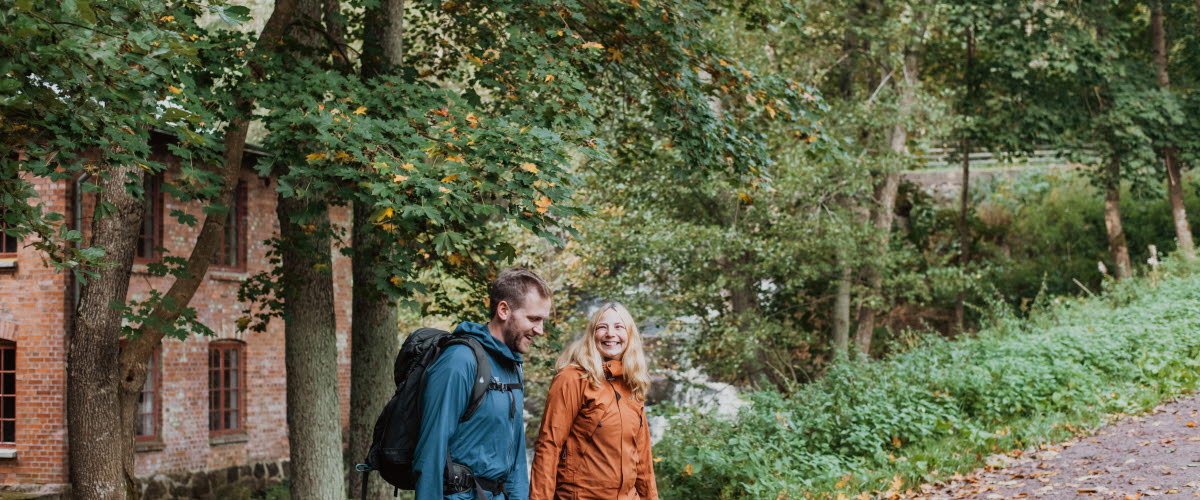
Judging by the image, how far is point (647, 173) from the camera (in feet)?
58.0

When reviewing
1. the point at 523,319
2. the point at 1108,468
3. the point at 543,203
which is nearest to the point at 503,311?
the point at 523,319

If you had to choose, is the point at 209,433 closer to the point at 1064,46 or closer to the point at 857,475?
the point at 857,475

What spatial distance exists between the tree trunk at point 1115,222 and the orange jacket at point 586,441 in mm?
19206

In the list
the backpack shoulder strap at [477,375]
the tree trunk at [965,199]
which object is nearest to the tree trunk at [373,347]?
the backpack shoulder strap at [477,375]

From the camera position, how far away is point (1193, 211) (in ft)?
78.4

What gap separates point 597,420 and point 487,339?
3.64 ft

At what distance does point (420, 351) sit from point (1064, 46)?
1951 cm

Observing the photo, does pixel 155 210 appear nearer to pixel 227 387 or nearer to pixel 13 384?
pixel 13 384

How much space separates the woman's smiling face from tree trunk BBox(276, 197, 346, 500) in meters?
5.86

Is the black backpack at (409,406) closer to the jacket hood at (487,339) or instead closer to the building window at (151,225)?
the jacket hood at (487,339)

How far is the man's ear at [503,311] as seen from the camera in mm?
4293

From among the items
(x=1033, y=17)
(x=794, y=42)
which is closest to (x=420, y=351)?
(x=794, y=42)

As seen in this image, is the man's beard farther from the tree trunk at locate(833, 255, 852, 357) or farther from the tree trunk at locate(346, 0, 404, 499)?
the tree trunk at locate(833, 255, 852, 357)

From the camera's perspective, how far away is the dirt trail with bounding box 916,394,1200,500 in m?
7.74
